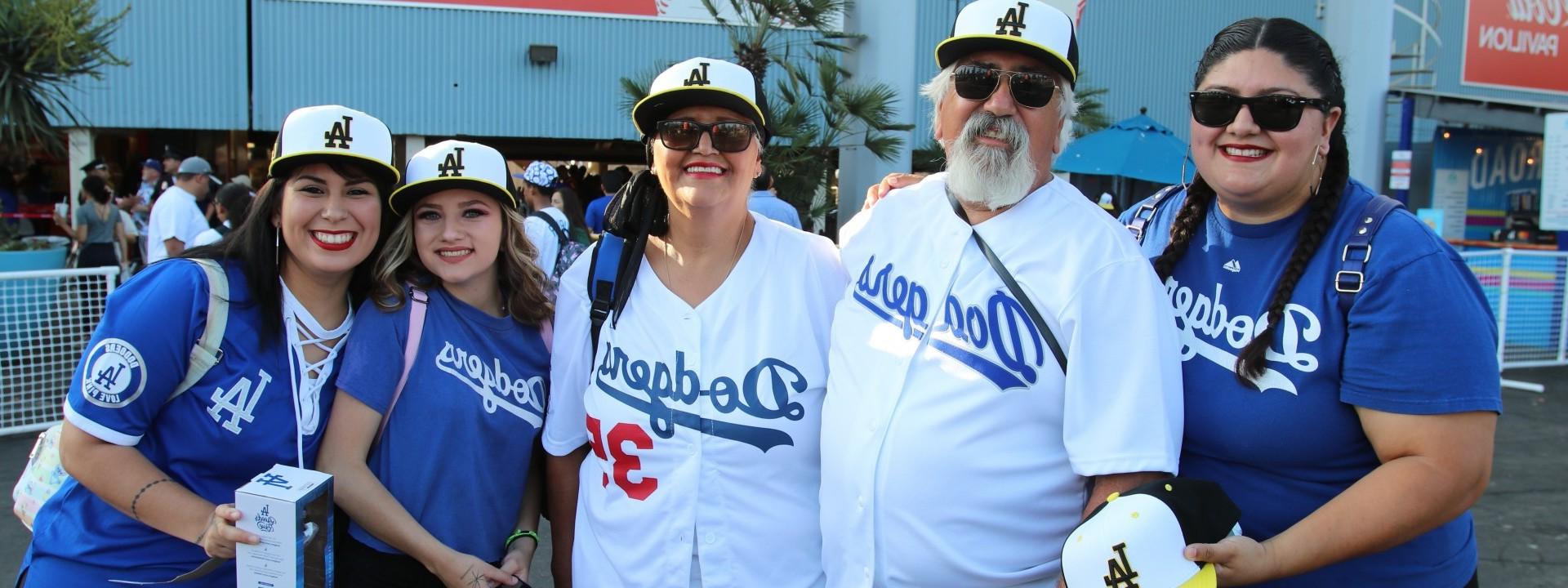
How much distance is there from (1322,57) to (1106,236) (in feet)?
2.23

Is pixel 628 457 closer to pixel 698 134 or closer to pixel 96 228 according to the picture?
pixel 698 134

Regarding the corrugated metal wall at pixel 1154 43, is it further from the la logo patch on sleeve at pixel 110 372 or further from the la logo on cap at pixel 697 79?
the la logo patch on sleeve at pixel 110 372

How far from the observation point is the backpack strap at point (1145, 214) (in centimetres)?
265

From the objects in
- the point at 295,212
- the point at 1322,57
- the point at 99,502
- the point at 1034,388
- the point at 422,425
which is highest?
the point at 1322,57

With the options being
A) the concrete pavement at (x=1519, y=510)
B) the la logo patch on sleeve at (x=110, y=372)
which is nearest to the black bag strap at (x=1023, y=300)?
the la logo patch on sleeve at (x=110, y=372)

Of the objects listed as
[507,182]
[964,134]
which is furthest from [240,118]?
[964,134]

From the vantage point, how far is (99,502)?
2.40 m

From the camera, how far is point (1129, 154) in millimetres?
11406

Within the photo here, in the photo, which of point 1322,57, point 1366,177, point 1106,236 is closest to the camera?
point 1106,236

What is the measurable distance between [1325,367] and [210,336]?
252cm

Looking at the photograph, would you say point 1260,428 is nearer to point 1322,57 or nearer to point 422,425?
point 1322,57

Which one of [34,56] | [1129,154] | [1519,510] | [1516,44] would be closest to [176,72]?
[34,56]

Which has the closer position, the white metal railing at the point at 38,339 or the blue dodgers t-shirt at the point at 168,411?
the blue dodgers t-shirt at the point at 168,411

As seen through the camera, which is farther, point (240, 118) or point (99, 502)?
point (240, 118)
